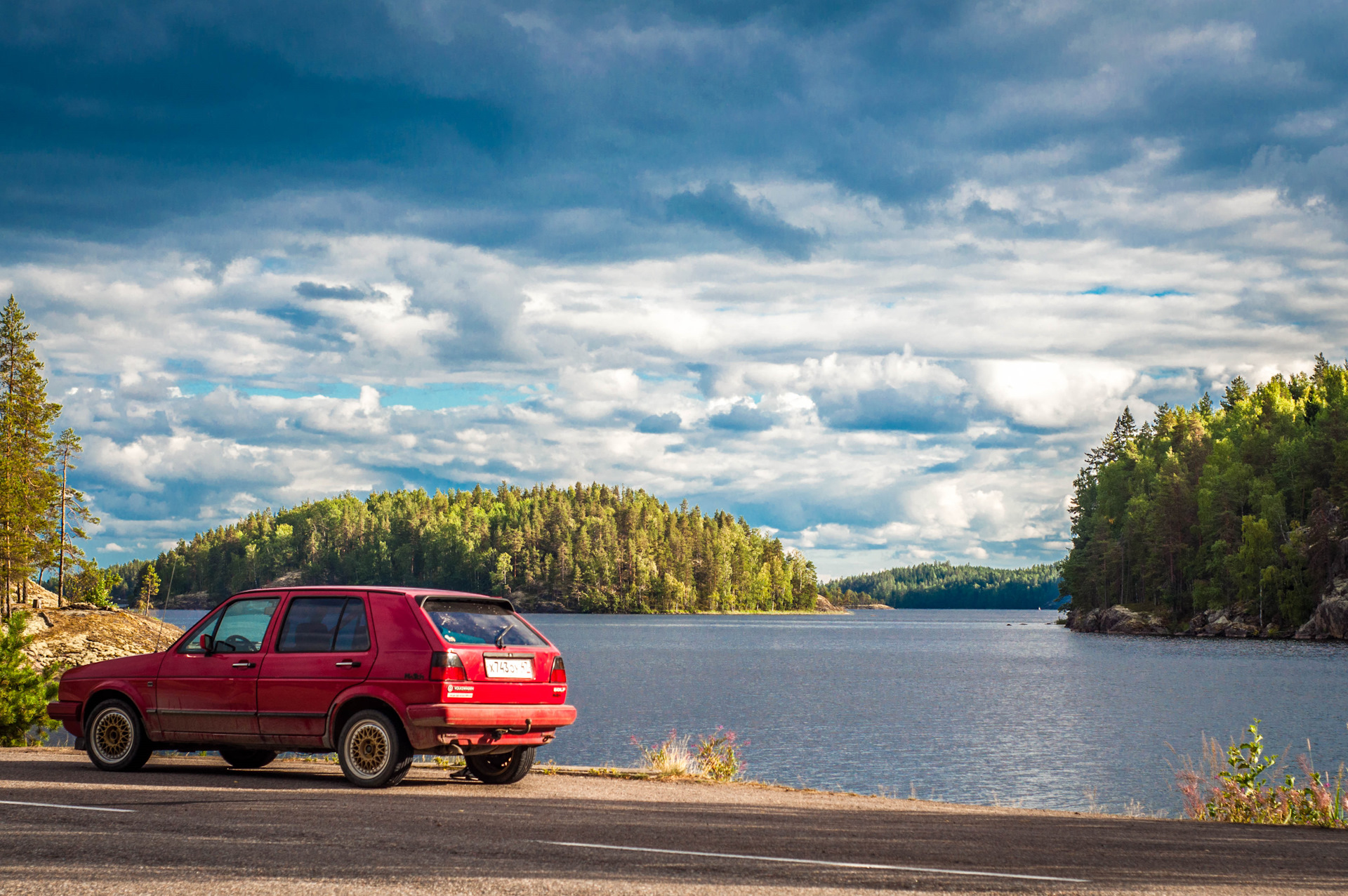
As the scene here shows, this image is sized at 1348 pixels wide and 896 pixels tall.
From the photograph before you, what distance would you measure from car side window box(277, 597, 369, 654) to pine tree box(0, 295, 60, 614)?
59094mm

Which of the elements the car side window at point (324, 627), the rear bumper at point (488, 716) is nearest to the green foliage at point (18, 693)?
the car side window at point (324, 627)

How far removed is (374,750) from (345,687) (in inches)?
28.7

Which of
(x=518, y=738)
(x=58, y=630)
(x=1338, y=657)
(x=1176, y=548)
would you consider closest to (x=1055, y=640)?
(x=1176, y=548)

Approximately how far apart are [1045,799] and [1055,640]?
8785cm

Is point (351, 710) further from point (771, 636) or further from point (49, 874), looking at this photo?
point (771, 636)

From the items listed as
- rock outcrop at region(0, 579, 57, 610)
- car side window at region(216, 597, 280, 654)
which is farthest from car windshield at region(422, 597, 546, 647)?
rock outcrop at region(0, 579, 57, 610)

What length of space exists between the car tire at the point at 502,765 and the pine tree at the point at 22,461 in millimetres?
59623

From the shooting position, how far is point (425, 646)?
38.1 ft

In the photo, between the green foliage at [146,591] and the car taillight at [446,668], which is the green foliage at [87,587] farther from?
the car taillight at [446,668]

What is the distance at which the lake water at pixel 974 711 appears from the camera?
2650cm

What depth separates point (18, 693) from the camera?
17.3m

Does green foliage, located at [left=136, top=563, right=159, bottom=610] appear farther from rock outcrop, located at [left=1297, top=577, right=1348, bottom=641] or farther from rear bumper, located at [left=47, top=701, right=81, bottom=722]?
rock outcrop, located at [left=1297, top=577, right=1348, bottom=641]

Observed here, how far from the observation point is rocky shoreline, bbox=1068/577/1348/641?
281 feet

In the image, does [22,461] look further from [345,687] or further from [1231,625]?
[1231,625]
